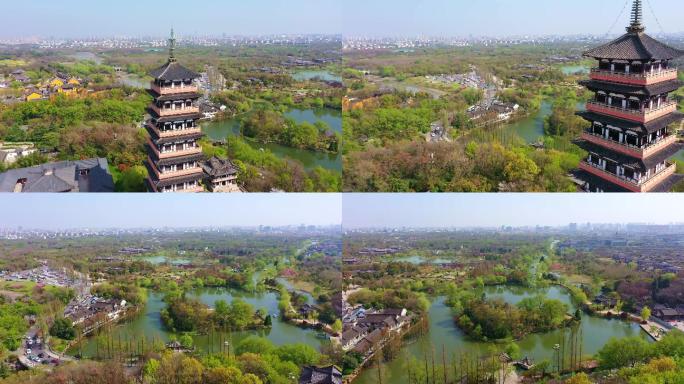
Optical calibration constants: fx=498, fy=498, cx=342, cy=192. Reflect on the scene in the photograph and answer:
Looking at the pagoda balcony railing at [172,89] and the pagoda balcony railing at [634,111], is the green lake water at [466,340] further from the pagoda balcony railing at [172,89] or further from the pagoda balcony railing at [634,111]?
the pagoda balcony railing at [172,89]

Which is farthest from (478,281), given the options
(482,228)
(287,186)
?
(287,186)

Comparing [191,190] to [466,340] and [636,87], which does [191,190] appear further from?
[636,87]

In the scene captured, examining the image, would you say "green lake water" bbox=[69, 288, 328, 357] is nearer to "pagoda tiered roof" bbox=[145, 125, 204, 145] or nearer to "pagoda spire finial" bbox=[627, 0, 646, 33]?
"pagoda tiered roof" bbox=[145, 125, 204, 145]

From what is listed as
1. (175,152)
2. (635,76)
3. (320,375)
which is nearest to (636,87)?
(635,76)

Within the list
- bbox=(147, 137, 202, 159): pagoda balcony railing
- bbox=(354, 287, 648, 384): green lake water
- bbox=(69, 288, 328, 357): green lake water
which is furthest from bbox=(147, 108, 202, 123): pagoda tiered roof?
bbox=(354, 287, 648, 384): green lake water

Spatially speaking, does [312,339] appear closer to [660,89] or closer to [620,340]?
[620,340]

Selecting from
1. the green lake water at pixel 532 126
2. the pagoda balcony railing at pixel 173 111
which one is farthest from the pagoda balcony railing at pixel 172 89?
the green lake water at pixel 532 126
